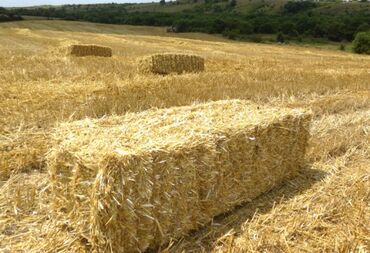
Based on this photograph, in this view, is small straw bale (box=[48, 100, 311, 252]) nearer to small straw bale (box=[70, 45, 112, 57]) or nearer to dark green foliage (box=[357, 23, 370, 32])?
small straw bale (box=[70, 45, 112, 57])

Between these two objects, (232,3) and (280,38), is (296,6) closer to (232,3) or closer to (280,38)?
(232,3)

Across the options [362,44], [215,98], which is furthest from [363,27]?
[215,98]

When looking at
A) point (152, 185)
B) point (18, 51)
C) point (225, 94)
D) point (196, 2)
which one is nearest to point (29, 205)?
point (152, 185)

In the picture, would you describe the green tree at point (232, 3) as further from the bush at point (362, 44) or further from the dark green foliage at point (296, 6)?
the bush at point (362, 44)

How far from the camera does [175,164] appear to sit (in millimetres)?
4562

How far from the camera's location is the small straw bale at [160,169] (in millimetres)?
4172

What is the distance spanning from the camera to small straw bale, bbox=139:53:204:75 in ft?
46.2

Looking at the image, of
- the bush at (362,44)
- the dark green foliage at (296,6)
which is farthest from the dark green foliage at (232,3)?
the bush at (362,44)

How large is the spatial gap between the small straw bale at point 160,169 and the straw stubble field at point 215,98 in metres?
0.22

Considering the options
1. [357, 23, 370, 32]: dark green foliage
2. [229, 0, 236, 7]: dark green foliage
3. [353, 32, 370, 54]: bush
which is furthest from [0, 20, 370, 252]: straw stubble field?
[229, 0, 236, 7]: dark green foliage

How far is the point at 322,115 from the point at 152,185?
685cm

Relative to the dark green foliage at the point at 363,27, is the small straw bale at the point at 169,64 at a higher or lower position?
higher

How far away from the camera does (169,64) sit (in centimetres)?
1427

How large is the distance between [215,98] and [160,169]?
6593 millimetres
